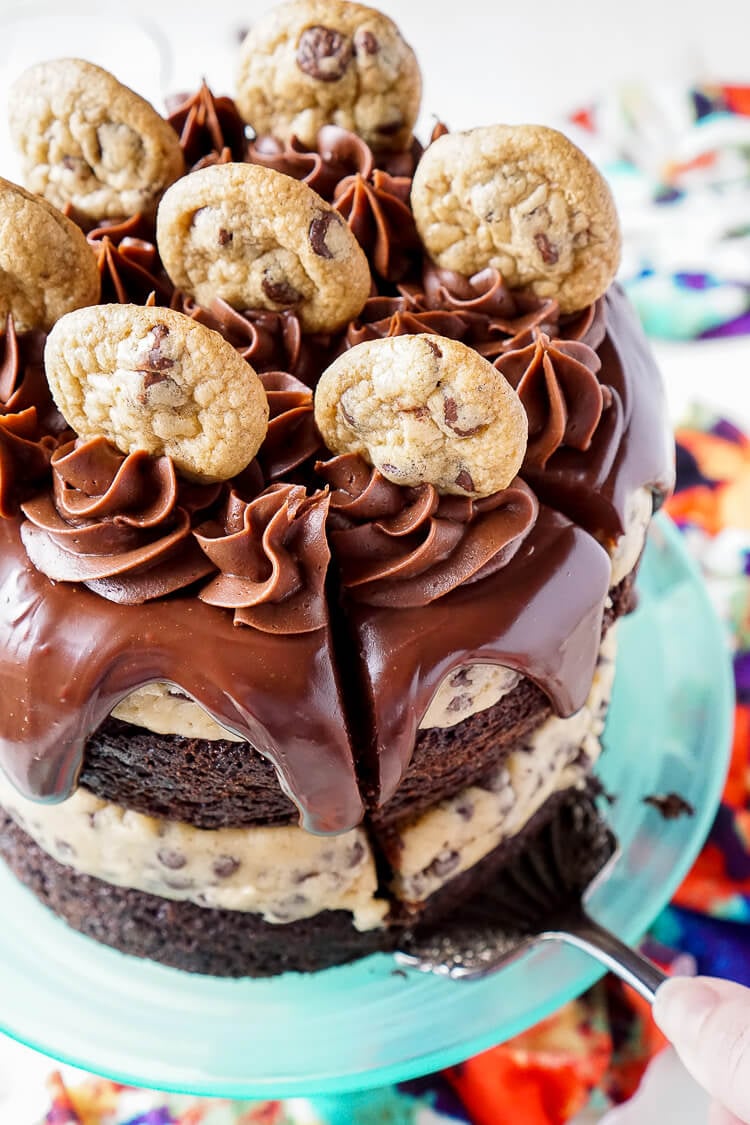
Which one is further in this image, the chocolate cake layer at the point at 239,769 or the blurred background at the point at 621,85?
the blurred background at the point at 621,85

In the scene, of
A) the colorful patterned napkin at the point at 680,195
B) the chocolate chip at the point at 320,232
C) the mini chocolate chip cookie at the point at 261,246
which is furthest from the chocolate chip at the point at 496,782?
the colorful patterned napkin at the point at 680,195

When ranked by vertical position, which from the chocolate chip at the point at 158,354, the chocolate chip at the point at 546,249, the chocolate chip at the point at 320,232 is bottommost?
the chocolate chip at the point at 546,249

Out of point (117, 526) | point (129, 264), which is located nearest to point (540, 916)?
point (117, 526)

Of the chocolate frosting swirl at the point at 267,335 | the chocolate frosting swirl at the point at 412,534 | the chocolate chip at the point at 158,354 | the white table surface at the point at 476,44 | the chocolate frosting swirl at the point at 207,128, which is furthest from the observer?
the white table surface at the point at 476,44

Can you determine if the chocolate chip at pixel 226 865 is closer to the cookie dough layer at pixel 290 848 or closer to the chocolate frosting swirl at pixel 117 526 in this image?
the cookie dough layer at pixel 290 848

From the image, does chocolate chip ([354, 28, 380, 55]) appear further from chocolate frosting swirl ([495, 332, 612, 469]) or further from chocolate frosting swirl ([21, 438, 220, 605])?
chocolate frosting swirl ([21, 438, 220, 605])

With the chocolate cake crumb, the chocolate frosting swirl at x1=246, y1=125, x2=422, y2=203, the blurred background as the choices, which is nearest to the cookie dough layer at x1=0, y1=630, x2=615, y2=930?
the chocolate cake crumb
